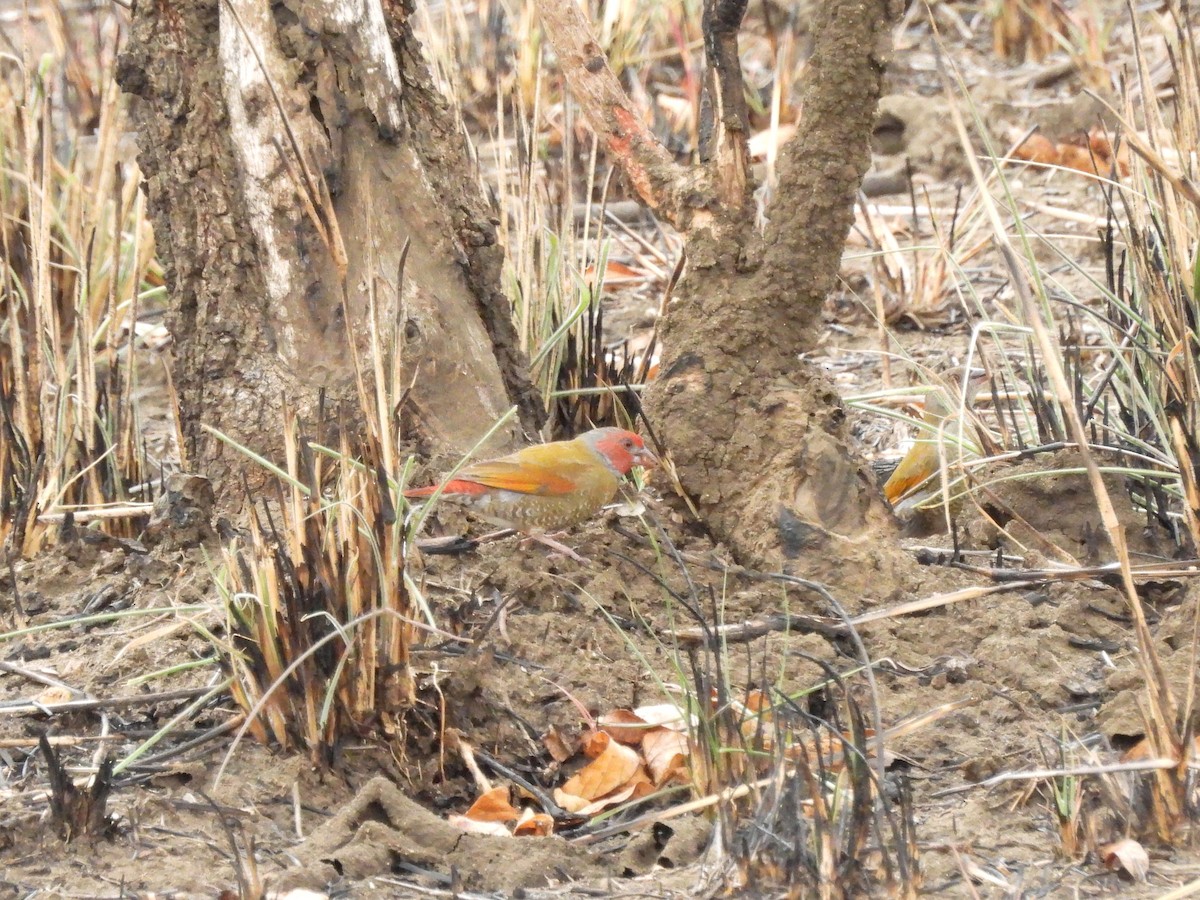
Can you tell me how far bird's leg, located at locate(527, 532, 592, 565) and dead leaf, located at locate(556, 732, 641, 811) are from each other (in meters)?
0.65

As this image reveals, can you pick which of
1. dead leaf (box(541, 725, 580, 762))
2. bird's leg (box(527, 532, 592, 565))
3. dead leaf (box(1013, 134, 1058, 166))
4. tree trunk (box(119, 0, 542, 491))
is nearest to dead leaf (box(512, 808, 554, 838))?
dead leaf (box(541, 725, 580, 762))

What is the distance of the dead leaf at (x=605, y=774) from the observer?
2.85 m

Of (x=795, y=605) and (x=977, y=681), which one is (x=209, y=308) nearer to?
(x=795, y=605)

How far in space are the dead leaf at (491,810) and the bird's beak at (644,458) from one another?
1157 mm

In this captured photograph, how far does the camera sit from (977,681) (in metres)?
3.09

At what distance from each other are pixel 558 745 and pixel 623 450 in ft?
3.18

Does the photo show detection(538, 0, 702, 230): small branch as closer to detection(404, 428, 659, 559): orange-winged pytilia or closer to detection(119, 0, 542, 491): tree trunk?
detection(119, 0, 542, 491): tree trunk

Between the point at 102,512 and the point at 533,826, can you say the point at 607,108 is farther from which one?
the point at 533,826

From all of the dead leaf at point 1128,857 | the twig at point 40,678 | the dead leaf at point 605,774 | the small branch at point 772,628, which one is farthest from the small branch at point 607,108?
the dead leaf at point 1128,857

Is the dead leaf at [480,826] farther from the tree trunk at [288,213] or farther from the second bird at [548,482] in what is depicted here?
the tree trunk at [288,213]

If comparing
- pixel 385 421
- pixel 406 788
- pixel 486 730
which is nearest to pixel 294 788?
pixel 406 788

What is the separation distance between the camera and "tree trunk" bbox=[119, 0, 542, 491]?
351cm

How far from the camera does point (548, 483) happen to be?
3.52 metres

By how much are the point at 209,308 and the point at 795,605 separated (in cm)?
152
